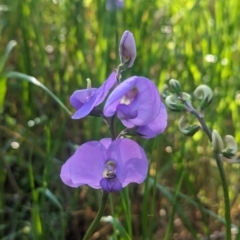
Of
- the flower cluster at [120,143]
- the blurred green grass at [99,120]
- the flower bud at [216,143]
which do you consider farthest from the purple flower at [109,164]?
the blurred green grass at [99,120]

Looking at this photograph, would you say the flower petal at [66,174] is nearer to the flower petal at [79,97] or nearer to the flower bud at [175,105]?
the flower petal at [79,97]

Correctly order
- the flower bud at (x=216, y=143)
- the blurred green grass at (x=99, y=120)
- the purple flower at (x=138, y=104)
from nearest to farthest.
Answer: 1. the purple flower at (x=138, y=104)
2. the flower bud at (x=216, y=143)
3. the blurred green grass at (x=99, y=120)

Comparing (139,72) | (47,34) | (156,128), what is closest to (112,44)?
(139,72)

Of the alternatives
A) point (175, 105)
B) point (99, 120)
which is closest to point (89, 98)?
point (175, 105)

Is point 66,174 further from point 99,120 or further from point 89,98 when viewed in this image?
point 99,120

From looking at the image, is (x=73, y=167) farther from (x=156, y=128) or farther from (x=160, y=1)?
(x=160, y=1)

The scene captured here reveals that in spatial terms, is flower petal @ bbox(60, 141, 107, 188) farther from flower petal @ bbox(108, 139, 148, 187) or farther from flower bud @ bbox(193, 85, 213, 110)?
flower bud @ bbox(193, 85, 213, 110)

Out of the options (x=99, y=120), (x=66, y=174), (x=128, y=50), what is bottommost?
(x=99, y=120)
